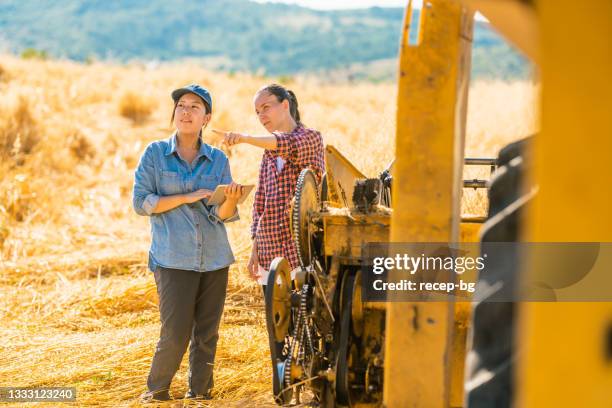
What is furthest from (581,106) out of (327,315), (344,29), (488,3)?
(344,29)

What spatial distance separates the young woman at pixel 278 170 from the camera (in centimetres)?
545

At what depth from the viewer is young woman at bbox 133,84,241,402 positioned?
17.4ft

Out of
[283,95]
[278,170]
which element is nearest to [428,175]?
[278,170]

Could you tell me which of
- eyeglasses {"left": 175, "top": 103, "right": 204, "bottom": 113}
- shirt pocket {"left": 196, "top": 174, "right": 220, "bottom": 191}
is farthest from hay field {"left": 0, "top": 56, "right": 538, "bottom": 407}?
eyeglasses {"left": 175, "top": 103, "right": 204, "bottom": 113}

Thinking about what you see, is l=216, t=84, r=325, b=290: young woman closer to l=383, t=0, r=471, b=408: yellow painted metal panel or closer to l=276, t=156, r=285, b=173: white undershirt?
l=276, t=156, r=285, b=173: white undershirt

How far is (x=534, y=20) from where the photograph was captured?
1828 mm

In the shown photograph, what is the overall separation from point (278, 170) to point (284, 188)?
0.12 metres

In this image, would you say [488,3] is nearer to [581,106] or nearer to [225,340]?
[581,106]

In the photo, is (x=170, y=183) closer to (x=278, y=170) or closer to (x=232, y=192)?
(x=232, y=192)

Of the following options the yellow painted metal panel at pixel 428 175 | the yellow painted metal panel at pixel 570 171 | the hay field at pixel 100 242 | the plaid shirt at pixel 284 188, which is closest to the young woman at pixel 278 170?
the plaid shirt at pixel 284 188

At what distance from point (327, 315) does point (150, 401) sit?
181 cm

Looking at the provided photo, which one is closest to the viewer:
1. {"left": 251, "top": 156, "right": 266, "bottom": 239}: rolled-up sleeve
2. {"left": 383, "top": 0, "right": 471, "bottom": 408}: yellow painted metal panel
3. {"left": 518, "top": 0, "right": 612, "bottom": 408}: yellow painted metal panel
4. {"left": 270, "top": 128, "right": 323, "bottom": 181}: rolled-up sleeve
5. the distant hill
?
{"left": 518, "top": 0, "right": 612, "bottom": 408}: yellow painted metal panel

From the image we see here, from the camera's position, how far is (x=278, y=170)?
553 centimetres

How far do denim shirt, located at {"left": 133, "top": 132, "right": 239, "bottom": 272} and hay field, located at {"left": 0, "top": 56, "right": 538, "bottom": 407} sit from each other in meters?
0.92
